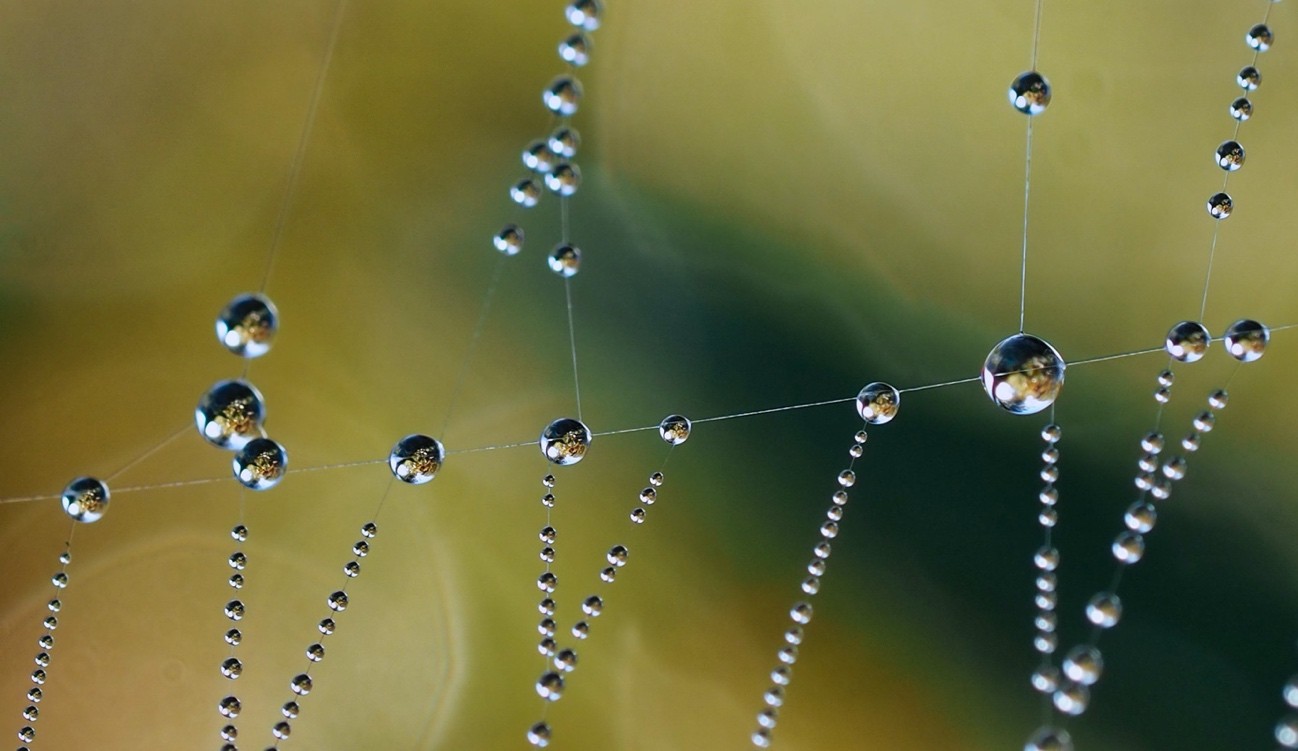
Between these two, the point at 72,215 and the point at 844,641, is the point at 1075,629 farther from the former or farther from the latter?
the point at 72,215

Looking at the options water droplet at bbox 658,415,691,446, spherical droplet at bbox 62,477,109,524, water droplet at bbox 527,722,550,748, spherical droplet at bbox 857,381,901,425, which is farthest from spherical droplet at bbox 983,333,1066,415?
spherical droplet at bbox 62,477,109,524

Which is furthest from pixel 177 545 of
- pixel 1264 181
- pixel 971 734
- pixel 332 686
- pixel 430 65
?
pixel 1264 181

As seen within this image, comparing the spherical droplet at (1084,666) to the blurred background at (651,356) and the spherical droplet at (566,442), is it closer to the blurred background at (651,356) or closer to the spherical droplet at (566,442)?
the spherical droplet at (566,442)

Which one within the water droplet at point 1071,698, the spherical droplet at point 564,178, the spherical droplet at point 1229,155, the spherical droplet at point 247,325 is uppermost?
the spherical droplet at point 1229,155

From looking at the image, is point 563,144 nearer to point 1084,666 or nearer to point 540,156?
point 540,156

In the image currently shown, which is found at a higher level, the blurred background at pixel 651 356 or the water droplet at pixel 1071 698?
the blurred background at pixel 651 356

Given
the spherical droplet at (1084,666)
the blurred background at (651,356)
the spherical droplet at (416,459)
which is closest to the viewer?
the spherical droplet at (1084,666)

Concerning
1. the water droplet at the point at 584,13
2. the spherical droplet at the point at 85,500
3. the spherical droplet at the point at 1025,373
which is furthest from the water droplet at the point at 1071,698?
the spherical droplet at the point at 85,500

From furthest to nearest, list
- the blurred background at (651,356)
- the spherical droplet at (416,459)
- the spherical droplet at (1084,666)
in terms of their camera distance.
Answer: the blurred background at (651,356), the spherical droplet at (416,459), the spherical droplet at (1084,666)
